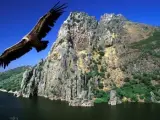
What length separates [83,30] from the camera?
18525 centimetres

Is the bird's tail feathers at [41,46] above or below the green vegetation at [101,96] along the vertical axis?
below

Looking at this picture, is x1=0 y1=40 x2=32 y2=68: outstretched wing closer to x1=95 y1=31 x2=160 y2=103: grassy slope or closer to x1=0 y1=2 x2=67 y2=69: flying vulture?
x1=0 y1=2 x2=67 y2=69: flying vulture

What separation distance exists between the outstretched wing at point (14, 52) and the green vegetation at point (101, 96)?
12630cm

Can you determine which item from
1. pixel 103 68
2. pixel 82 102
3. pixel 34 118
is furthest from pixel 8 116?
pixel 103 68

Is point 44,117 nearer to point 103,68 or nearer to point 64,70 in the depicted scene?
point 64,70

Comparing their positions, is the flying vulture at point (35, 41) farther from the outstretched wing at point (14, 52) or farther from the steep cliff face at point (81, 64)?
the steep cliff face at point (81, 64)

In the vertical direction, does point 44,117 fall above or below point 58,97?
below

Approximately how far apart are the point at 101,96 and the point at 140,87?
22.2m

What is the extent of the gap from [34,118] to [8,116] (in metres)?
8.85

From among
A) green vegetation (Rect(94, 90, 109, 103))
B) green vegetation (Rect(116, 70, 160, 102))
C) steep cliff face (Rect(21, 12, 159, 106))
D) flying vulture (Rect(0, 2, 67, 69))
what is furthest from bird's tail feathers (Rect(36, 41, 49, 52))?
green vegetation (Rect(116, 70, 160, 102))

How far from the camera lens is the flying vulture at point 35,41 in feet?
34.3

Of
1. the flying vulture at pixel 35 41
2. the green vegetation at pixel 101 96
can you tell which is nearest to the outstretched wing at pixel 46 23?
the flying vulture at pixel 35 41

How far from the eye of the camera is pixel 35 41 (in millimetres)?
10438

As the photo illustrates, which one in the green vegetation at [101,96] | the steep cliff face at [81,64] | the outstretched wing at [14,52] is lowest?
the outstretched wing at [14,52]
